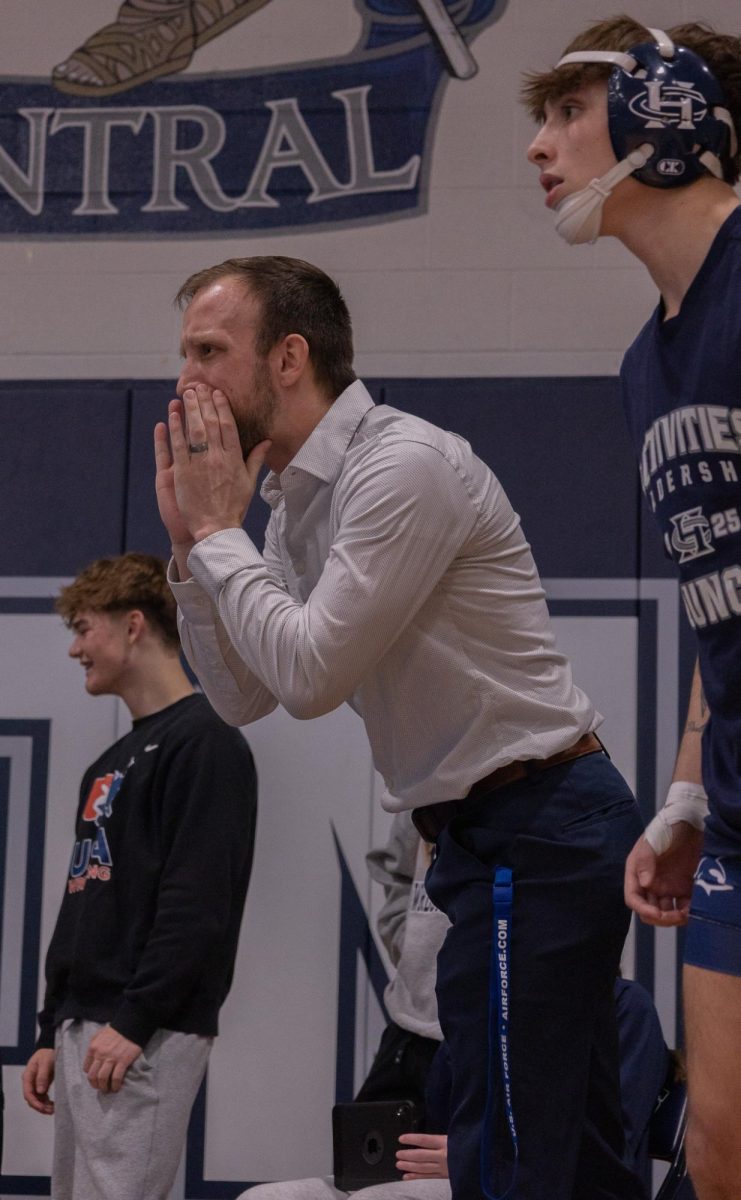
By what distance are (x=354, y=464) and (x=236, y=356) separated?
302mm

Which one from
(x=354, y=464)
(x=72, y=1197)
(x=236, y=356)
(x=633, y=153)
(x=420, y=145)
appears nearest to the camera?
(x=633, y=153)

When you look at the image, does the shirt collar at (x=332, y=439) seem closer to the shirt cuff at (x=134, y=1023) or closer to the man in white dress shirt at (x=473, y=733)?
the man in white dress shirt at (x=473, y=733)

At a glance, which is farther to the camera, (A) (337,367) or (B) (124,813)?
(B) (124,813)

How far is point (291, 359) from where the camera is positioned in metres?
2.32

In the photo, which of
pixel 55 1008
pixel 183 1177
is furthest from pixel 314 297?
pixel 183 1177

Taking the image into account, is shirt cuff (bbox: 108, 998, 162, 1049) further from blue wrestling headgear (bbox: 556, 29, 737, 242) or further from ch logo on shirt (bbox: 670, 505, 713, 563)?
blue wrestling headgear (bbox: 556, 29, 737, 242)

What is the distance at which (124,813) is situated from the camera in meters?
3.74

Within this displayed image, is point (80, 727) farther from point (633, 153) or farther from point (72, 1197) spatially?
point (633, 153)

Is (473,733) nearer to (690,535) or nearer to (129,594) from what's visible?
(690,535)

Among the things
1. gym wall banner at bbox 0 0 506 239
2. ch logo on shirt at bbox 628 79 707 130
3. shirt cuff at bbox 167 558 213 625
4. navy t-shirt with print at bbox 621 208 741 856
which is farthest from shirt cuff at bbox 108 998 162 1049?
gym wall banner at bbox 0 0 506 239

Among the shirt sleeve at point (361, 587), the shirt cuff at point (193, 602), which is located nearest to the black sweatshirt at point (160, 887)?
the shirt cuff at point (193, 602)

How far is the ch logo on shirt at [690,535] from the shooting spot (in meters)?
1.78

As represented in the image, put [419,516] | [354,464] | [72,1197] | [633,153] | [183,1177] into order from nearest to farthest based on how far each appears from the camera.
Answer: [633,153] < [419,516] < [354,464] < [72,1197] < [183,1177]

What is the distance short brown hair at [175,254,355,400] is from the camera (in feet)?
7.68
